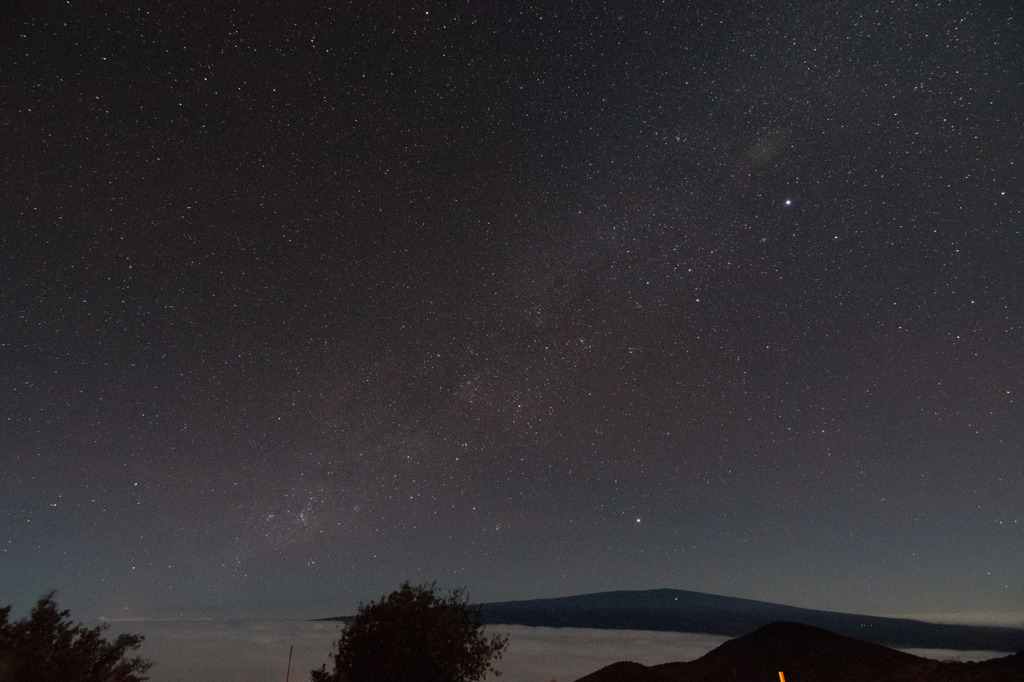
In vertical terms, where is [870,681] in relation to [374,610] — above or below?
below

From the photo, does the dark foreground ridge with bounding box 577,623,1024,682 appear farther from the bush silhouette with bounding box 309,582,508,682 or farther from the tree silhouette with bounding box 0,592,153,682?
the tree silhouette with bounding box 0,592,153,682

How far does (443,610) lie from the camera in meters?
43.2

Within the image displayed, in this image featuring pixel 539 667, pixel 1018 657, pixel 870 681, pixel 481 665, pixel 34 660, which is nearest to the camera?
pixel 34 660

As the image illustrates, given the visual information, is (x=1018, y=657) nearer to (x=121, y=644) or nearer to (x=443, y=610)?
(x=443, y=610)

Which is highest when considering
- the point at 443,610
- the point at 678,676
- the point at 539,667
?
the point at 443,610

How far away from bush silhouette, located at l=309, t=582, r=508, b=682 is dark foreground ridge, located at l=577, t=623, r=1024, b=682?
2914 cm

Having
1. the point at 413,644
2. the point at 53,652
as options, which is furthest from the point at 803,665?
the point at 53,652

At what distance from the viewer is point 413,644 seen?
41.4 m

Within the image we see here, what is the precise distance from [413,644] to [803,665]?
46.8m

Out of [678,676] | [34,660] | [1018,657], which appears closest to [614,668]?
[678,676]

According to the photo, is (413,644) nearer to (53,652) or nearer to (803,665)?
(53,652)

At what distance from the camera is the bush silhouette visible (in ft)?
132

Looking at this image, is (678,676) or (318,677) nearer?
(318,677)

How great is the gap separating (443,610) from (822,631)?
174 feet
